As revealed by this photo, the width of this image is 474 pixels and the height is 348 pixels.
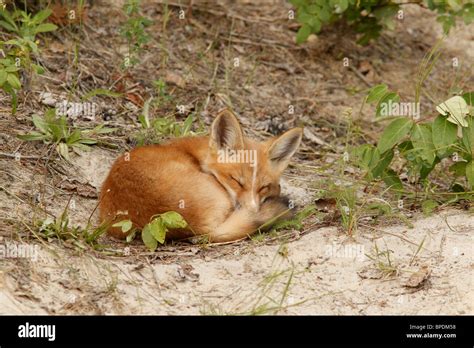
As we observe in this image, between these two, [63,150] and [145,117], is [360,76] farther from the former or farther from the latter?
[63,150]

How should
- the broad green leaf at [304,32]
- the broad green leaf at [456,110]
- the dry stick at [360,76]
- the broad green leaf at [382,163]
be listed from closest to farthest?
the broad green leaf at [456,110] → the broad green leaf at [382,163] → the broad green leaf at [304,32] → the dry stick at [360,76]

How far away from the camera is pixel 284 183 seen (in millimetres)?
6027

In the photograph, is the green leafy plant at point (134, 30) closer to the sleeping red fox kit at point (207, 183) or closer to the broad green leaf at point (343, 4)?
the sleeping red fox kit at point (207, 183)

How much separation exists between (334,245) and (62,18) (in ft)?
11.6

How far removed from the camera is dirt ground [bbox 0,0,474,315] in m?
4.20

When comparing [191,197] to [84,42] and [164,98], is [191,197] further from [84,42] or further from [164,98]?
[84,42]

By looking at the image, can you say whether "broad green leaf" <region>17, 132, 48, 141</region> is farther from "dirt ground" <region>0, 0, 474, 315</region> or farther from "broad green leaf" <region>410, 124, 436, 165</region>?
"broad green leaf" <region>410, 124, 436, 165</region>

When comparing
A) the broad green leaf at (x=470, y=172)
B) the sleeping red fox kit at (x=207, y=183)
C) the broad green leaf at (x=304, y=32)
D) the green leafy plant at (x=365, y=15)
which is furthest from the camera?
the broad green leaf at (x=304, y=32)

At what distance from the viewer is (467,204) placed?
207 inches

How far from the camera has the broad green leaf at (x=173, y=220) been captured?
4551mm

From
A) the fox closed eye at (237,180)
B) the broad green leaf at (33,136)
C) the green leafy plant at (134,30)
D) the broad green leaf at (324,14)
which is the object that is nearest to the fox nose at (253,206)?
the fox closed eye at (237,180)

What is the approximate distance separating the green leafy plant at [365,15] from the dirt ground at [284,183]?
432 millimetres

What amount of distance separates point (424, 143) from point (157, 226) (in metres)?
1.80

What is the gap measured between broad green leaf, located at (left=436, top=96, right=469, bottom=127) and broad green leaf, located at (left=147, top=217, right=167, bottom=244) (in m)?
1.89
